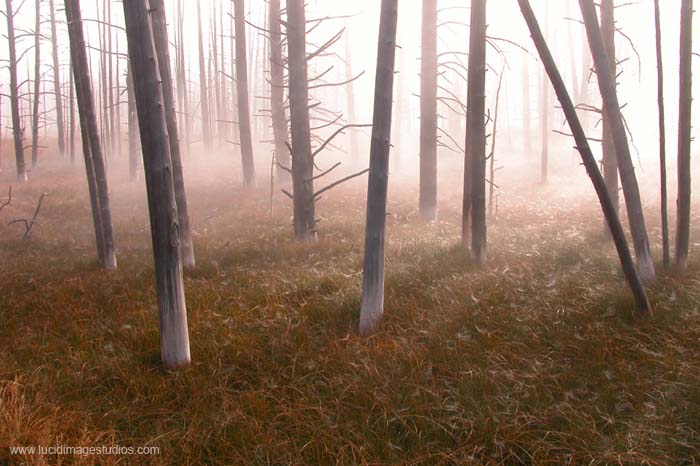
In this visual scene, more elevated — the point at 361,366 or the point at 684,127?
the point at 684,127

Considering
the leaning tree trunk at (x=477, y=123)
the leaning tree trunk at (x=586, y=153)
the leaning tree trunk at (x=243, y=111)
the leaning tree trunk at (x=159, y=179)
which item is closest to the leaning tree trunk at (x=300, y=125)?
the leaning tree trunk at (x=477, y=123)

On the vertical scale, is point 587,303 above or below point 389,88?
below

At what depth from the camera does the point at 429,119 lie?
419 inches

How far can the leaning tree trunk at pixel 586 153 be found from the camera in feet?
Answer: 13.7

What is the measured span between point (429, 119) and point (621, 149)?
567 cm

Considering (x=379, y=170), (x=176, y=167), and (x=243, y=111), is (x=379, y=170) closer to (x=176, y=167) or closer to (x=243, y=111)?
Answer: (x=176, y=167)

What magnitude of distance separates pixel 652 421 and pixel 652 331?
54.3 inches

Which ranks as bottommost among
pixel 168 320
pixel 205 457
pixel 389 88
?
pixel 205 457

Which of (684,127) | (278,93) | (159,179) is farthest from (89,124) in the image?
(278,93)

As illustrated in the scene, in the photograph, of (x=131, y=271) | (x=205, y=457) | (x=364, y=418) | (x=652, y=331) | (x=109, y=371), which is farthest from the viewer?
(x=131, y=271)

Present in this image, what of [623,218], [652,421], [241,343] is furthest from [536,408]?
[623,218]

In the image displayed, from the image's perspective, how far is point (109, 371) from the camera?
372 cm

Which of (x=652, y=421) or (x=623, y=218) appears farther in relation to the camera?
(x=623, y=218)

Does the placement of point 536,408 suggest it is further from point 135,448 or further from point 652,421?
point 135,448
